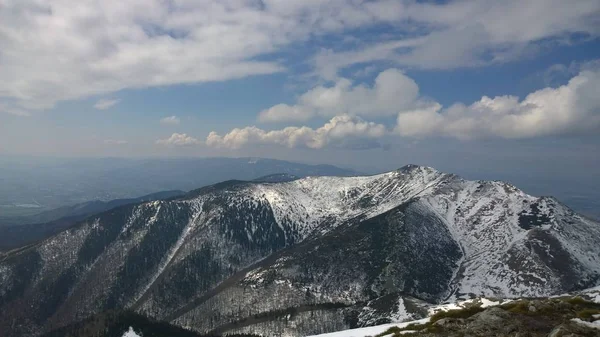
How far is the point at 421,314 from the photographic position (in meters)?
175

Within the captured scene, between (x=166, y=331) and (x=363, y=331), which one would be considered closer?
(x=363, y=331)

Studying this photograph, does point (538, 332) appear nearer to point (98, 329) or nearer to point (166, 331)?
point (166, 331)

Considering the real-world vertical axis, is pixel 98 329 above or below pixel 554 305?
below

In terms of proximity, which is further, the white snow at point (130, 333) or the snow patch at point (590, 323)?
the white snow at point (130, 333)

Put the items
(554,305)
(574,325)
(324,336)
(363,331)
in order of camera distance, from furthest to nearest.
A: (324,336) → (363,331) → (554,305) → (574,325)

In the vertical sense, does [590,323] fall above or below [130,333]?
above

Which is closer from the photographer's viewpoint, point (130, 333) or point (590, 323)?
point (590, 323)

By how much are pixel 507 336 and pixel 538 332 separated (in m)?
3.43

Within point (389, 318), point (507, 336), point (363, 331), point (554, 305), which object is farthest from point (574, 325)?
point (389, 318)

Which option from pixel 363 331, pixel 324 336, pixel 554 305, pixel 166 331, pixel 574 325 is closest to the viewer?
pixel 574 325

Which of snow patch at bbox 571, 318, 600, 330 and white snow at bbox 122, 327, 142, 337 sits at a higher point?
snow patch at bbox 571, 318, 600, 330

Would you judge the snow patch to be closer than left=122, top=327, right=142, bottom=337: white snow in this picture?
Yes

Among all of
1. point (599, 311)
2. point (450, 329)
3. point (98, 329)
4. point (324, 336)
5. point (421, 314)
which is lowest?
point (98, 329)

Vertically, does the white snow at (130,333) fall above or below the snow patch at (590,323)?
below
